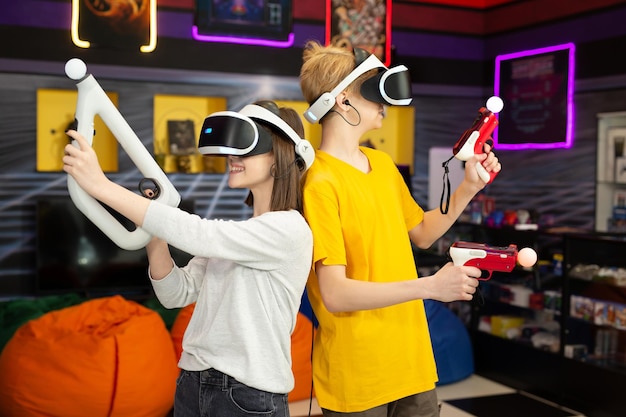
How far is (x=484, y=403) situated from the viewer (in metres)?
5.34

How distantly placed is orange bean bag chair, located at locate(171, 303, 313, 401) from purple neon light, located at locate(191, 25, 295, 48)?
220cm

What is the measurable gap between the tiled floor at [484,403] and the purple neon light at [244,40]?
281 centimetres

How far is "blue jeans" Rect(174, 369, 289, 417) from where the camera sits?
6.28 ft

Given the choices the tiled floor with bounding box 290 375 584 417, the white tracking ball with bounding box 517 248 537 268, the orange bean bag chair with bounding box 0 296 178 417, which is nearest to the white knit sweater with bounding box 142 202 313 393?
the white tracking ball with bounding box 517 248 537 268

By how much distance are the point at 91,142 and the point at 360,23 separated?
4.73 metres

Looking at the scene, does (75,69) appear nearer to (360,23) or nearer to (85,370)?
(85,370)

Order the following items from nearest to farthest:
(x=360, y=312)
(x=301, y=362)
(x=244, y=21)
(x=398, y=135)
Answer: (x=360, y=312) < (x=301, y=362) < (x=244, y=21) < (x=398, y=135)

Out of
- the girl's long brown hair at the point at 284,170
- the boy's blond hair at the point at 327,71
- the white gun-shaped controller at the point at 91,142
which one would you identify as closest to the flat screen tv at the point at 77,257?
the boy's blond hair at the point at 327,71

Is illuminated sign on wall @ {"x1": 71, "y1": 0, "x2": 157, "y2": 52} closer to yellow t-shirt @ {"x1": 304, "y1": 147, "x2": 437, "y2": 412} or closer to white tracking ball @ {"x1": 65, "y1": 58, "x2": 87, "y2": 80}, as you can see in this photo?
yellow t-shirt @ {"x1": 304, "y1": 147, "x2": 437, "y2": 412}

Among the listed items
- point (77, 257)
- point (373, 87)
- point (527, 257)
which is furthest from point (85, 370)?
point (527, 257)

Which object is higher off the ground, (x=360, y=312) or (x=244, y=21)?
(x=244, y=21)

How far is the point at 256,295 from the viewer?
1.96 m

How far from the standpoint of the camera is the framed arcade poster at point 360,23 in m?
6.23

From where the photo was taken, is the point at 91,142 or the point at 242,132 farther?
the point at 242,132
